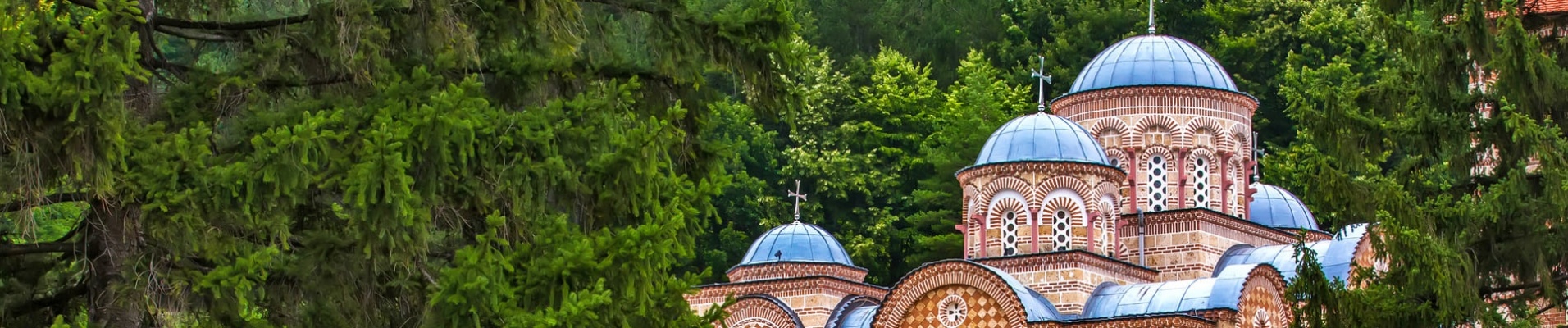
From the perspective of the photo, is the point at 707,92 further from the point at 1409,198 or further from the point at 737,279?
the point at 737,279

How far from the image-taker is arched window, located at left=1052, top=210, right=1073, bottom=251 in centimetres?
2544

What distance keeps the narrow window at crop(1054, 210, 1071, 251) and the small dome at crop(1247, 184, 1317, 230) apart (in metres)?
5.15

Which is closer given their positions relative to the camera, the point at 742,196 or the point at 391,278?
the point at 391,278

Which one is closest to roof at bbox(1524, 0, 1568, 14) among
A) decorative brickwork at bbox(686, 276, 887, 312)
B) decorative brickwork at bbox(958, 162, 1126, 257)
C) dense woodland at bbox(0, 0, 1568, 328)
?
dense woodland at bbox(0, 0, 1568, 328)

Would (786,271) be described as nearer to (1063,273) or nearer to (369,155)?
A: (1063,273)

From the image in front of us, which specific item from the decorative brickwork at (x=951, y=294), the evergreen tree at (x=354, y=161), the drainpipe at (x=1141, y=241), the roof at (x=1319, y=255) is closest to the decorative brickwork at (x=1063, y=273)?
the decorative brickwork at (x=951, y=294)

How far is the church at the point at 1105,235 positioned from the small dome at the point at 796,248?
0.07ft

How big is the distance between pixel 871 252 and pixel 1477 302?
24.0 m

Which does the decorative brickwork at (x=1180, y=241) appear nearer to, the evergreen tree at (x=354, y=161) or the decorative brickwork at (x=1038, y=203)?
the decorative brickwork at (x=1038, y=203)

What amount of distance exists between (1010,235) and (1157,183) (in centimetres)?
288

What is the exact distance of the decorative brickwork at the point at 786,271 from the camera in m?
29.0

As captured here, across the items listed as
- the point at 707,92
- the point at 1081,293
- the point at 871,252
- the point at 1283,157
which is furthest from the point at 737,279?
the point at 707,92

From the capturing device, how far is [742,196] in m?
40.8

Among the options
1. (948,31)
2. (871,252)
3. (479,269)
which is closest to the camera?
(479,269)
